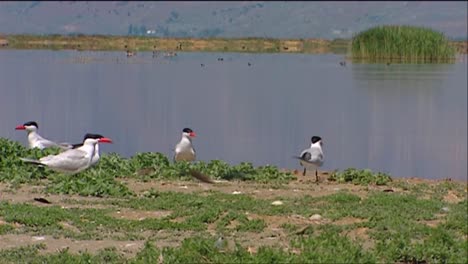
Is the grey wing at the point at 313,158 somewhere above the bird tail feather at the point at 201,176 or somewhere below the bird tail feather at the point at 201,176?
above

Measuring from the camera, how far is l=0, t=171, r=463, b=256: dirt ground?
9.63 meters

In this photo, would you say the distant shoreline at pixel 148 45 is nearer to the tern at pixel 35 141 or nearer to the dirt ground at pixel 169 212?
the tern at pixel 35 141

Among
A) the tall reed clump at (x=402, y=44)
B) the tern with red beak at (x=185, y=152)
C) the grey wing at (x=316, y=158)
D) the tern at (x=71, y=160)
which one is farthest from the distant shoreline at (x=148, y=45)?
the tern at (x=71, y=160)

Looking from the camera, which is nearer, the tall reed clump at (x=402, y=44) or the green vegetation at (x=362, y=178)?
the green vegetation at (x=362, y=178)

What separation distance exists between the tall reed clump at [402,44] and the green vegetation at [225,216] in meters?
40.5

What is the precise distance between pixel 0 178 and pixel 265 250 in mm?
6767

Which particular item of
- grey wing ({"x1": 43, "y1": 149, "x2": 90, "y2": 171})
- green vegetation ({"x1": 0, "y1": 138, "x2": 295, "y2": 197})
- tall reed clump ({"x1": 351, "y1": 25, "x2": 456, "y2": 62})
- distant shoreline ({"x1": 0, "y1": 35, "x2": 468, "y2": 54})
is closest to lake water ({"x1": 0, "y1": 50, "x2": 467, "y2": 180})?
green vegetation ({"x1": 0, "y1": 138, "x2": 295, "y2": 197})

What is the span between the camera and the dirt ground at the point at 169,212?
9633 millimetres

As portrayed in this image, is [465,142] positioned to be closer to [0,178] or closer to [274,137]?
[274,137]

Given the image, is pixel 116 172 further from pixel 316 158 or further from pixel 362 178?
pixel 362 178

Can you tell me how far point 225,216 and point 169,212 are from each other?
96 centimetres

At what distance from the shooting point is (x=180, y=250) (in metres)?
8.06

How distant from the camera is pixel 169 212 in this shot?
38.2ft

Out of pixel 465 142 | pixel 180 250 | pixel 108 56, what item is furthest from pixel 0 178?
pixel 108 56
